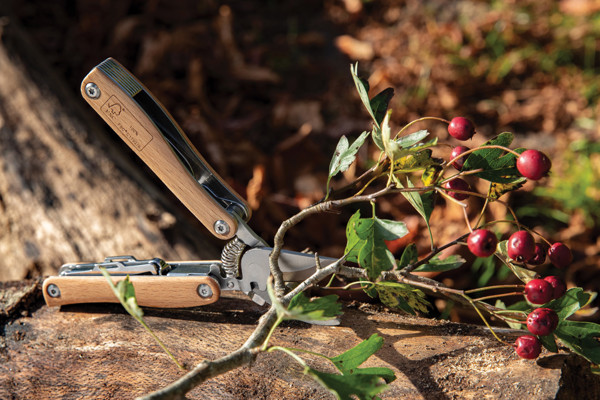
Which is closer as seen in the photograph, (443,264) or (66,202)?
(443,264)

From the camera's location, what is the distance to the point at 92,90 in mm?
1431

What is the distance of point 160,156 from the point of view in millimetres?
1474

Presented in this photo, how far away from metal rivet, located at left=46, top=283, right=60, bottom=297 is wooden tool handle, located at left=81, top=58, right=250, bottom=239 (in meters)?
0.50

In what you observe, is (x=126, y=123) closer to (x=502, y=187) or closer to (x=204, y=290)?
(x=204, y=290)

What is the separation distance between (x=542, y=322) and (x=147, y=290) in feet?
3.40

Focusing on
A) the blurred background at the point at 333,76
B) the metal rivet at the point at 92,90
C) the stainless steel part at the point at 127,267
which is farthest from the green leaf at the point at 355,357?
the blurred background at the point at 333,76

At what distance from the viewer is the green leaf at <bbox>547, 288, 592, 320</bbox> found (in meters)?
1.32

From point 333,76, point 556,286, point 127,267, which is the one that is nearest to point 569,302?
point 556,286

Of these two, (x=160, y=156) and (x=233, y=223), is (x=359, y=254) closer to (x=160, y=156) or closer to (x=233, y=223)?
(x=233, y=223)

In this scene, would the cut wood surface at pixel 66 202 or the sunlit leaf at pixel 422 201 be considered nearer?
the sunlit leaf at pixel 422 201

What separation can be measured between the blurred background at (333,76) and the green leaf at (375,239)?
1320 mm

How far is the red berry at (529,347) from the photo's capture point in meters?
1.29

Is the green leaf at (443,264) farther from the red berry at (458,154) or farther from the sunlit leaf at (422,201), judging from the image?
the red berry at (458,154)

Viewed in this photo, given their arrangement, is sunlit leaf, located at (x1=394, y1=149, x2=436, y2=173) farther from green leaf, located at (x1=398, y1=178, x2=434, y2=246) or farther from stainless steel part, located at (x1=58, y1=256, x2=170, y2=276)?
stainless steel part, located at (x1=58, y1=256, x2=170, y2=276)
